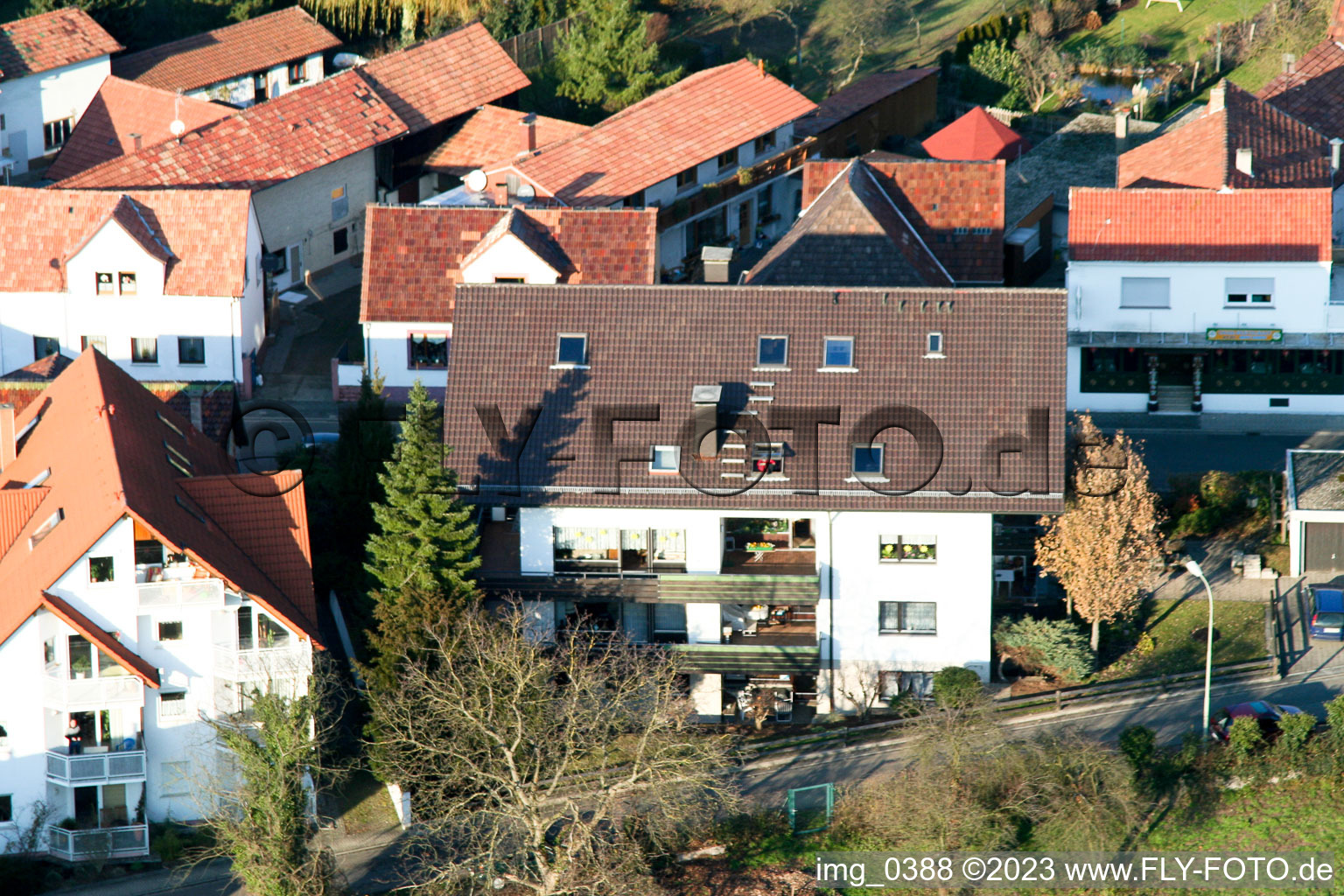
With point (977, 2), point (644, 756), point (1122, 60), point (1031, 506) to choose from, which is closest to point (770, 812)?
point (644, 756)

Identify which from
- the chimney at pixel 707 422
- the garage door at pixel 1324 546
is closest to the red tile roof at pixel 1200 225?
the garage door at pixel 1324 546

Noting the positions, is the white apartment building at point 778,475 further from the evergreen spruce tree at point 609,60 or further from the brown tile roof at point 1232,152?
the evergreen spruce tree at point 609,60

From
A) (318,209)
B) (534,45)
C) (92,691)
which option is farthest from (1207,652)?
(534,45)

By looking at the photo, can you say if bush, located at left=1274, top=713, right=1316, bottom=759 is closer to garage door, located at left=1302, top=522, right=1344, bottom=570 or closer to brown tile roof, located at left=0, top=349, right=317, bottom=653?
garage door, located at left=1302, top=522, right=1344, bottom=570

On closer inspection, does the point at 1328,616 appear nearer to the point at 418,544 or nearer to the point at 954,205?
the point at 954,205

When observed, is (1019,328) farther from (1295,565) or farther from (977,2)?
(977,2)

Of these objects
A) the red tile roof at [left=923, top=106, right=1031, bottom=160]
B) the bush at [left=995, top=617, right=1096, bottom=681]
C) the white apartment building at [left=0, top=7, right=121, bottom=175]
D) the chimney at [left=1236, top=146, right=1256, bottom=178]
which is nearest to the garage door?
the bush at [left=995, top=617, right=1096, bottom=681]
